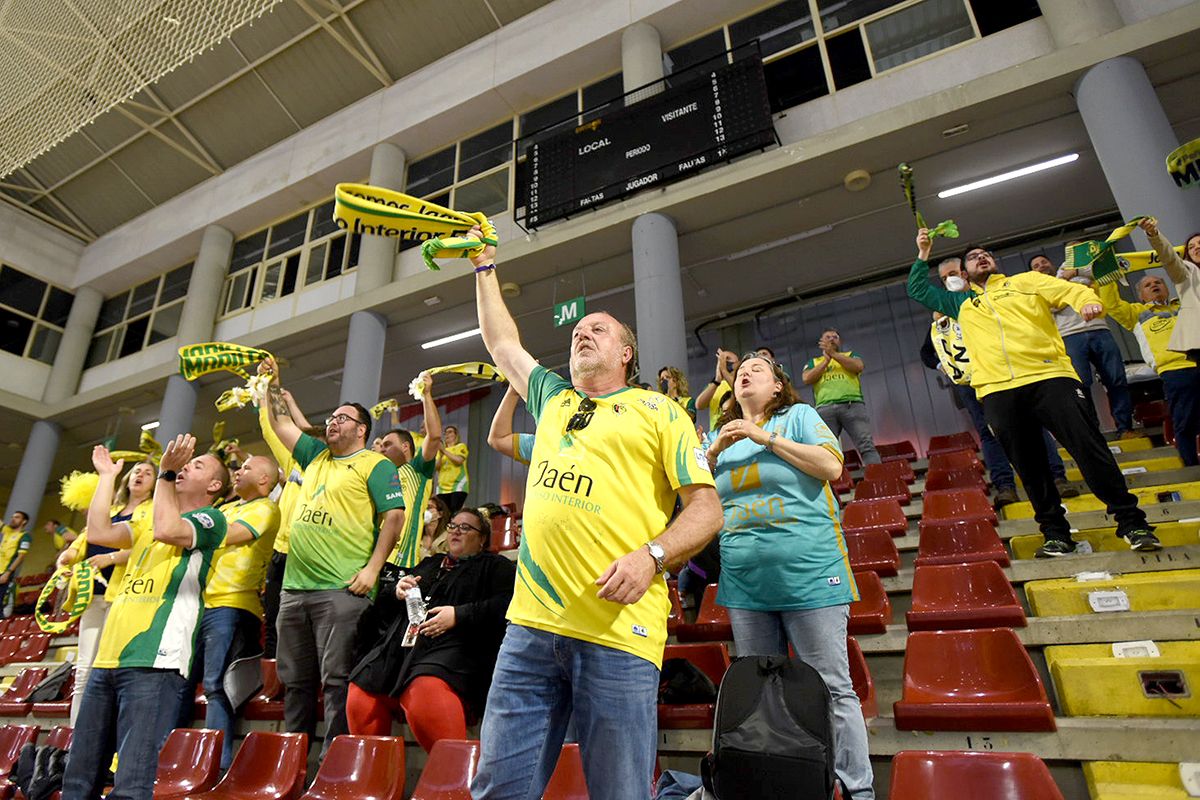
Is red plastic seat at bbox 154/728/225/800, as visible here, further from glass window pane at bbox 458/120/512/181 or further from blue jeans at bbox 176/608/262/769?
glass window pane at bbox 458/120/512/181

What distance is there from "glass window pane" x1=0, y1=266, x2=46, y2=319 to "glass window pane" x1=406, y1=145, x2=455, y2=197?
7397mm

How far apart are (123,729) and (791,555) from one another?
7.57ft

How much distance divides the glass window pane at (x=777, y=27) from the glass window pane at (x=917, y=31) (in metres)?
0.76

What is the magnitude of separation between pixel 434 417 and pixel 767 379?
6.27ft

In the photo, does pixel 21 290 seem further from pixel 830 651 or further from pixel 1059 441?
pixel 1059 441

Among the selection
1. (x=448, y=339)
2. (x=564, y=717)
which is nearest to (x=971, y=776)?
(x=564, y=717)

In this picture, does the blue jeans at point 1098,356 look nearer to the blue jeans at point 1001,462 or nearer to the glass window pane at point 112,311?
the blue jeans at point 1001,462

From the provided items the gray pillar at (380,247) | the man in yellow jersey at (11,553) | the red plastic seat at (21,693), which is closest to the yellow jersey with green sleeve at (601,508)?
the red plastic seat at (21,693)

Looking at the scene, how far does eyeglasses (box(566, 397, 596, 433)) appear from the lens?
139 centimetres

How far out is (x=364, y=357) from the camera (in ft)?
26.7

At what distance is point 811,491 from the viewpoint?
6.54ft

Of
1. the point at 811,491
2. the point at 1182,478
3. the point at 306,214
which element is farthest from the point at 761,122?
the point at 306,214

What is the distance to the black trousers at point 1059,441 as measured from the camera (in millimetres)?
2711

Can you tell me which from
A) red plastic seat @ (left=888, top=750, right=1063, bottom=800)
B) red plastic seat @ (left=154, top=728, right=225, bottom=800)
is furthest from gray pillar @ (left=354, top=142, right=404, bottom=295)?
red plastic seat @ (left=888, top=750, right=1063, bottom=800)
